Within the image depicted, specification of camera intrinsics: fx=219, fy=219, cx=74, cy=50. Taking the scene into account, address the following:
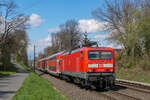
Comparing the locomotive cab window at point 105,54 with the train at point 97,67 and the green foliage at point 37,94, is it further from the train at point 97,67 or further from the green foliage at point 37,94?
the green foliage at point 37,94

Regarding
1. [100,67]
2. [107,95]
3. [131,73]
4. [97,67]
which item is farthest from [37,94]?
[131,73]

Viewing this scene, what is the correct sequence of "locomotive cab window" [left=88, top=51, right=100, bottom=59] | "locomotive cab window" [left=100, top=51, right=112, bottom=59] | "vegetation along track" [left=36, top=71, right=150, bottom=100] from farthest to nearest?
"locomotive cab window" [left=100, top=51, right=112, bottom=59]
"locomotive cab window" [left=88, top=51, right=100, bottom=59]
"vegetation along track" [left=36, top=71, right=150, bottom=100]

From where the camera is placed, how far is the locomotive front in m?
14.2

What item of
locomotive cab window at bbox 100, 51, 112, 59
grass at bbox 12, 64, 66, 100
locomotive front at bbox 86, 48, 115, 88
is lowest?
→ grass at bbox 12, 64, 66, 100

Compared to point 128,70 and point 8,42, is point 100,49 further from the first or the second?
point 8,42

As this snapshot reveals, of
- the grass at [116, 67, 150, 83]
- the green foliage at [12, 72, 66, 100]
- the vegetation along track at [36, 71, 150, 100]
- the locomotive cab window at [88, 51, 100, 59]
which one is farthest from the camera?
the grass at [116, 67, 150, 83]

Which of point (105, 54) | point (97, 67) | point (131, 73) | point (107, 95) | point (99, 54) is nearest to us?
point (107, 95)

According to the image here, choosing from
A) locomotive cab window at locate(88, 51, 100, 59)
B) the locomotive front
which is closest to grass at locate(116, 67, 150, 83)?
the locomotive front

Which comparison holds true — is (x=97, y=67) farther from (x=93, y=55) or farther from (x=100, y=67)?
(x=93, y=55)

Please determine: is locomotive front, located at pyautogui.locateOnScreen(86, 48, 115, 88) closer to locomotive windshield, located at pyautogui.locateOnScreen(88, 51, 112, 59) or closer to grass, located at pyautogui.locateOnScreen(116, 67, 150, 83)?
locomotive windshield, located at pyautogui.locateOnScreen(88, 51, 112, 59)

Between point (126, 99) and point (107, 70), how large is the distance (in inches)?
148

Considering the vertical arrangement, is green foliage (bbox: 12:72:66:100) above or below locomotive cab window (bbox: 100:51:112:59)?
below

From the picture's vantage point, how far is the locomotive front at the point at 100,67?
14.2 meters

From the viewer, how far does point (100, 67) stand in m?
14.4
